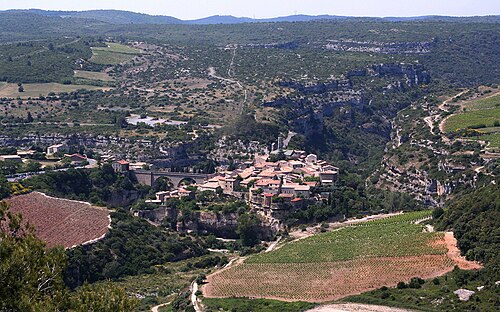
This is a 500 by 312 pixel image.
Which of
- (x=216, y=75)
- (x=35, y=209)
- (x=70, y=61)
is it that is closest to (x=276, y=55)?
(x=216, y=75)

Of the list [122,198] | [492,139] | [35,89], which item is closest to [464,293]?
[122,198]

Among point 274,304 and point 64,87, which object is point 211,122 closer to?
point 64,87

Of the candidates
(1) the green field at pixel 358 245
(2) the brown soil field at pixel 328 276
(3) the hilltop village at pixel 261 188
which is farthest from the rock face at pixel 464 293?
(3) the hilltop village at pixel 261 188

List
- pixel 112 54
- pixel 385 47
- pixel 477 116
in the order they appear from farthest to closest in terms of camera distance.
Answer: pixel 385 47 < pixel 112 54 < pixel 477 116

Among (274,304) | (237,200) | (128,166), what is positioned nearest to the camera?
(274,304)

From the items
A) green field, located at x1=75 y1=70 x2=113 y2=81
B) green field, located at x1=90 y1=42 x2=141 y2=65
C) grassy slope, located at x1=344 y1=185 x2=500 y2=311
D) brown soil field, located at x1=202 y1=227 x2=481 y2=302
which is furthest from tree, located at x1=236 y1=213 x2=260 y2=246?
green field, located at x1=90 y1=42 x2=141 y2=65

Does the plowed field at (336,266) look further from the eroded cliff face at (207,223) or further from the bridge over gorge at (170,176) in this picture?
the bridge over gorge at (170,176)

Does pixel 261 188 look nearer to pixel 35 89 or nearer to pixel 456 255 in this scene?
pixel 456 255
